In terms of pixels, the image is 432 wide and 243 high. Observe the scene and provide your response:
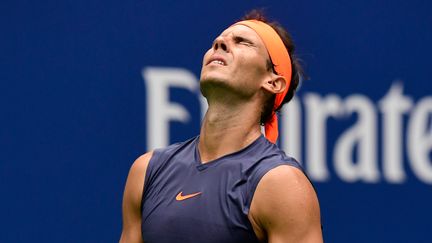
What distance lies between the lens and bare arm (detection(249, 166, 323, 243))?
3.22 metres

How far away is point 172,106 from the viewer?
207 inches

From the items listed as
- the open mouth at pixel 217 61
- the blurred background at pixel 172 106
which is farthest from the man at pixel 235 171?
the blurred background at pixel 172 106

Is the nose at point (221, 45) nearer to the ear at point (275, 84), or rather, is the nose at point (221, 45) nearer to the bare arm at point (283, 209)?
the ear at point (275, 84)

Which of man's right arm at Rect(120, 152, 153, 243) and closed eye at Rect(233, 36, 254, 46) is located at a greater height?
closed eye at Rect(233, 36, 254, 46)

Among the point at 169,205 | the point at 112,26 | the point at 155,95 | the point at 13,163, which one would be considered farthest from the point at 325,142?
the point at 169,205

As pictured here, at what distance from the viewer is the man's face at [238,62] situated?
349 centimetres

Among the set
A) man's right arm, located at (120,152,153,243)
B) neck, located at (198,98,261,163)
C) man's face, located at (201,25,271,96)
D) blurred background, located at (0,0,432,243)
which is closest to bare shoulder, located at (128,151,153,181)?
man's right arm, located at (120,152,153,243)

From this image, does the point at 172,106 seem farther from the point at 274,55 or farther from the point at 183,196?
the point at 183,196

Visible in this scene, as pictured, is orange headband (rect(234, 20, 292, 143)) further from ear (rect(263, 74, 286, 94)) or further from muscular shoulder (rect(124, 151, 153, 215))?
muscular shoulder (rect(124, 151, 153, 215))

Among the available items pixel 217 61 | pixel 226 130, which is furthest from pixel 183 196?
pixel 217 61

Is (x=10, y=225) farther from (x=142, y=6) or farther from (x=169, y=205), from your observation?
(x=169, y=205)

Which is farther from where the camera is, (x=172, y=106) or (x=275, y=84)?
(x=172, y=106)

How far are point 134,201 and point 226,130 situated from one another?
375mm

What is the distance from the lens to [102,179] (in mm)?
5309
